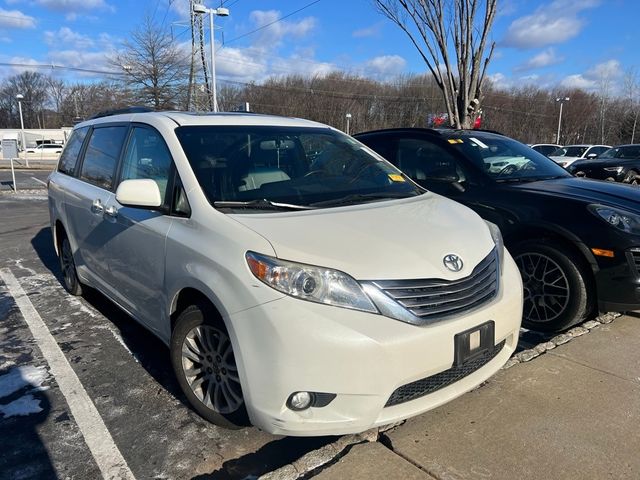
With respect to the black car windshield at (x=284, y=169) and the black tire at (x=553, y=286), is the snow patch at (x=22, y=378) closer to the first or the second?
the black car windshield at (x=284, y=169)

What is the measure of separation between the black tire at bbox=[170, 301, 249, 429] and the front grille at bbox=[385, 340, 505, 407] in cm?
81

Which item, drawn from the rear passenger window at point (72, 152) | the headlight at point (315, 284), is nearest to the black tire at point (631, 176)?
the rear passenger window at point (72, 152)

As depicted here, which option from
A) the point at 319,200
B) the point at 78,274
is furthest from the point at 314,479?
the point at 78,274

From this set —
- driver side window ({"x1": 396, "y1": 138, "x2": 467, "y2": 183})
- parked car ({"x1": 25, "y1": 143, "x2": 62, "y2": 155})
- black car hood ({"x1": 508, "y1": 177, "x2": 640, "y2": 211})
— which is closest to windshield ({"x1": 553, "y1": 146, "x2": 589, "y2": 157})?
black car hood ({"x1": 508, "y1": 177, "x2": 640, "y2": 211})

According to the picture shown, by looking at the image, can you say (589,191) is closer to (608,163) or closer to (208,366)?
(208,366)

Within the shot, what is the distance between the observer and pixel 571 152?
24.9m

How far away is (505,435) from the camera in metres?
2.56

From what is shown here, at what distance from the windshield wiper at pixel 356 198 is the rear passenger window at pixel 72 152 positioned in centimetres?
299

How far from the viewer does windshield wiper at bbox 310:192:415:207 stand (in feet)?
9.57

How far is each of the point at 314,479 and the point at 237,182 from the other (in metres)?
1.70

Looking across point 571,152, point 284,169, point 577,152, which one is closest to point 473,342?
point 284,169

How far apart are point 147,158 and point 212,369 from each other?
1608 mm

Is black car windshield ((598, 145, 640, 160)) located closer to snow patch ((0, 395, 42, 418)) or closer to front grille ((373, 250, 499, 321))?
front grille ((373, 250, 499, 321))

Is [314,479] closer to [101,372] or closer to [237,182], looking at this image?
[237,182]
